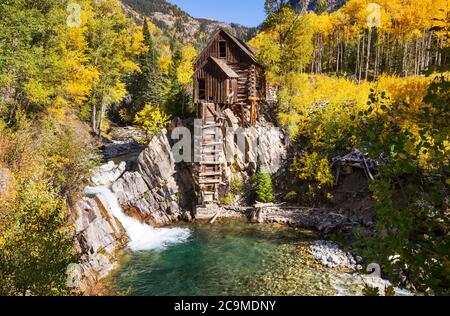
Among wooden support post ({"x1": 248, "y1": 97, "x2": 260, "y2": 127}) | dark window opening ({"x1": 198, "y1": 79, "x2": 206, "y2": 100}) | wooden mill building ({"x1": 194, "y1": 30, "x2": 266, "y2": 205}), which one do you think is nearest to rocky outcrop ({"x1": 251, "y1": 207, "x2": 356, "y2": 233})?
wooden mill building ({"x1": 194, "y1": 30, "x2": 266, "y2": 205})

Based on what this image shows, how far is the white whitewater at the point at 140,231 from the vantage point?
2245 centimetres

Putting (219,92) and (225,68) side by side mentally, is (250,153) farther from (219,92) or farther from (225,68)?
(225,68)

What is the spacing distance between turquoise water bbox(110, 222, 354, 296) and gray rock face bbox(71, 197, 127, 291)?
103 centimetres

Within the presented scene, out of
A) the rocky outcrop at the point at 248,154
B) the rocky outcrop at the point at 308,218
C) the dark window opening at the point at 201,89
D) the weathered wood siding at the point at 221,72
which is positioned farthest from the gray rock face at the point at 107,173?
the rocky outcrop at the point at 308,218

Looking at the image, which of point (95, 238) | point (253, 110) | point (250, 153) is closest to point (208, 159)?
point (250, 153)

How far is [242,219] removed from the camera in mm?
27469

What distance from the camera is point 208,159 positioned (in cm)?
2931

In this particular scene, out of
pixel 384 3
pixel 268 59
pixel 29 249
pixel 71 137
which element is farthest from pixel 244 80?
pixel 384 3

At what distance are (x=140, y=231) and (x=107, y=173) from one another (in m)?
7.17

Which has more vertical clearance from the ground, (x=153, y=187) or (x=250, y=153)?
(x=250, y=153)

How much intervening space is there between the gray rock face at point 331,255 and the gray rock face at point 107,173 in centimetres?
1776

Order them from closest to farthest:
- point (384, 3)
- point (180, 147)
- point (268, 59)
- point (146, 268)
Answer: point (146, 268) < point (180, 147) < point (268, 59) < point (384, 3)

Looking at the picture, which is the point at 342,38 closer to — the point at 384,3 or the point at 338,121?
the point at 384,3
